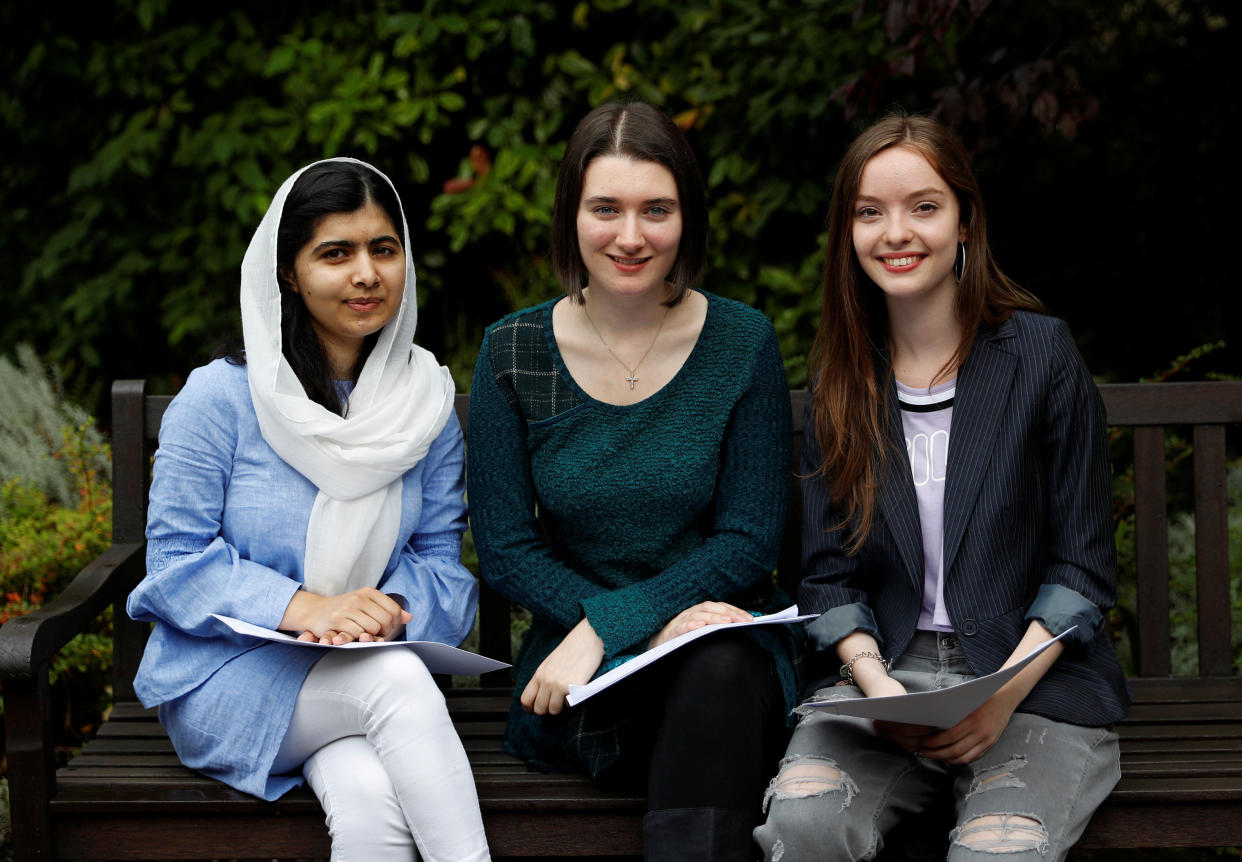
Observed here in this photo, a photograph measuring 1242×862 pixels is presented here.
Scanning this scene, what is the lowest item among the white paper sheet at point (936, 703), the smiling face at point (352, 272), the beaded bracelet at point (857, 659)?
the beaded bracelet at point (857, 659)

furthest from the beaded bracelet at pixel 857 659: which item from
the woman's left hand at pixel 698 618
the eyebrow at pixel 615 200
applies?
the eyebrow at pixel 615 200

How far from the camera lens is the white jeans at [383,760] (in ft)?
8.14

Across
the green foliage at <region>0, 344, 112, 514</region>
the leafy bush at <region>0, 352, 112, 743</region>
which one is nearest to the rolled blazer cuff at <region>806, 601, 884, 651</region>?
the leafy bush at <region>0, 352, 112, 743</region>

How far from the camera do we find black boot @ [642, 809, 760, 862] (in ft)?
7.82

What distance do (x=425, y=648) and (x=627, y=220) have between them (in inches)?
38.6

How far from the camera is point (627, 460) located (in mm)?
2818

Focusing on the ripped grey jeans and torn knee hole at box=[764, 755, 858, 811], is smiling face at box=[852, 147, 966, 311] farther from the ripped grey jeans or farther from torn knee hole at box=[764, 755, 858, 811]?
torn knee hole at box=[764, 755, 858, 811]

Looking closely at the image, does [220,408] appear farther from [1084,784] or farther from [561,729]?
[1084,784]

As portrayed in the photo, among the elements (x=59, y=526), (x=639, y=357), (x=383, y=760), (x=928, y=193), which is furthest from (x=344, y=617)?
(x=59, y=526)

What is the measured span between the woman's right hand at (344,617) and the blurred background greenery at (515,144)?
1948 mm

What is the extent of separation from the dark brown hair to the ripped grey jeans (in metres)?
1.03

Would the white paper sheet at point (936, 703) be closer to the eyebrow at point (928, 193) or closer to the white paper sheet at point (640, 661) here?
the white paper sheet at point (640, 661)

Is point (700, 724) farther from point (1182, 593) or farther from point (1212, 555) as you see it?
point (1182, 593)

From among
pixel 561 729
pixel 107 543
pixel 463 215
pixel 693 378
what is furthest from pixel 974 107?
pixel 107 543
